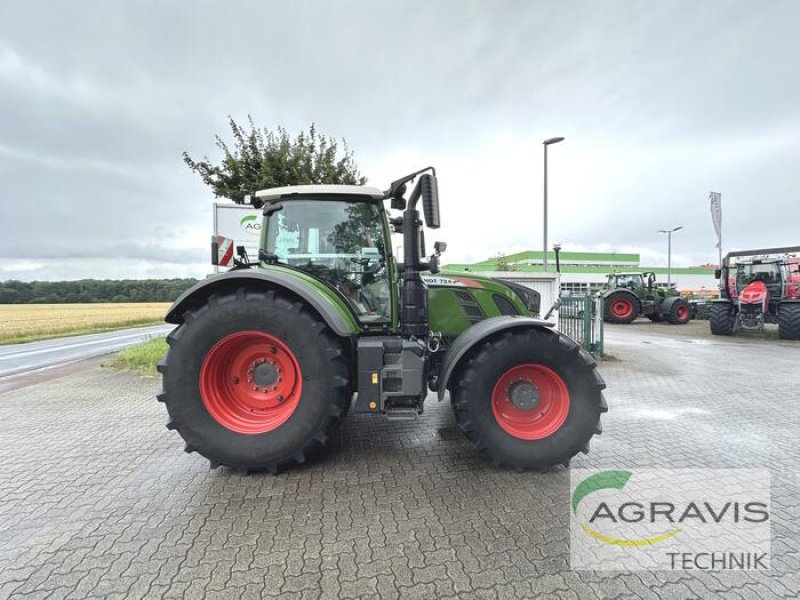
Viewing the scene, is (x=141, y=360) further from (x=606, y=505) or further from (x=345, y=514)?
(x=606, y=505)

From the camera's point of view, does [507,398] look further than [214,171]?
No

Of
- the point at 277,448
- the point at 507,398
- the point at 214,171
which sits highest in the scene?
the point at 214,171

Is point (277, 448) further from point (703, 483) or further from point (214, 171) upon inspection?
point (214, 171)

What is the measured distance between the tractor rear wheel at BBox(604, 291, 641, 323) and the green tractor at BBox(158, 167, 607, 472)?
15.9 meters

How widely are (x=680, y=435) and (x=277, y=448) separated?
3756 mm

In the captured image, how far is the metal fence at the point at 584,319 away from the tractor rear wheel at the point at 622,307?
939 centimetres

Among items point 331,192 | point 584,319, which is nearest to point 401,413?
point 331,192

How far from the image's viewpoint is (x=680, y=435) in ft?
12.0

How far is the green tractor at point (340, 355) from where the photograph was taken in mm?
2754

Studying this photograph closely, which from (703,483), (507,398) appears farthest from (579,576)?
(703,483)

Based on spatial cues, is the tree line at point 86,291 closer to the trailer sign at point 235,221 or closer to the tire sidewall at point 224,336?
the trailer sign at point 235,221

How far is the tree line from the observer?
4881 centimetres

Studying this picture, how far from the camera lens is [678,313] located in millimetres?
16469

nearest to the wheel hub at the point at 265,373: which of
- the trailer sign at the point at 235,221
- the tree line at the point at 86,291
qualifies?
the trailer sign at the point at 235,221
